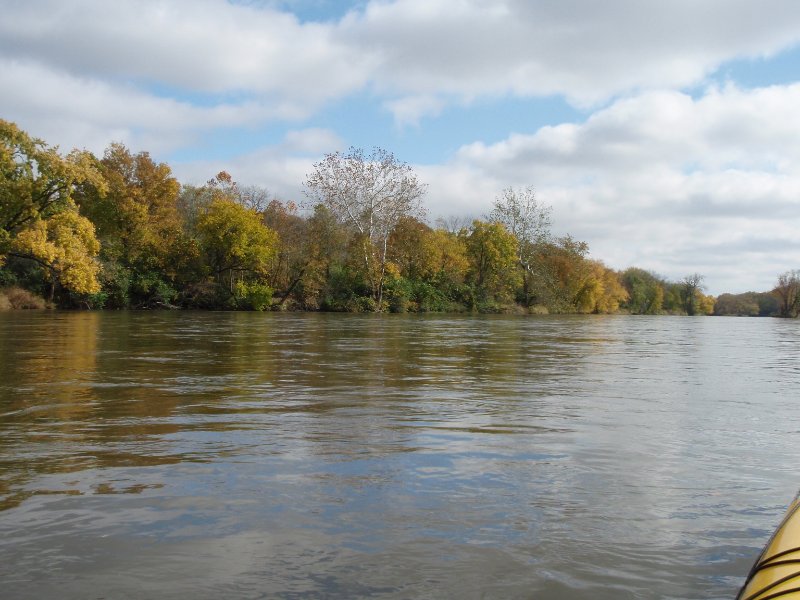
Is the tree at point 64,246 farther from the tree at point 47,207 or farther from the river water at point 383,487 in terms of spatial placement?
the river water at point 383,487

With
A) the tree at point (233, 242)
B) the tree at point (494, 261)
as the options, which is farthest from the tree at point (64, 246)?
the tree at point (494, 261)

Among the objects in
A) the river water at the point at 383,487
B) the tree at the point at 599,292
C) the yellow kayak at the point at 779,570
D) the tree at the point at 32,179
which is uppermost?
the tree at the point at 32,179

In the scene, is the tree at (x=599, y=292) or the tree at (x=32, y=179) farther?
the tree at (x=599, y=292)

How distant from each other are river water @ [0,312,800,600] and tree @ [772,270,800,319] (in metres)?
75.3

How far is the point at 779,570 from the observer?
2127 mm

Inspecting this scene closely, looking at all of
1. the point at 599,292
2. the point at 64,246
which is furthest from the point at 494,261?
the point at 64,246

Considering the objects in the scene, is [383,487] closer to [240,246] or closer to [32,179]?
[32,179]

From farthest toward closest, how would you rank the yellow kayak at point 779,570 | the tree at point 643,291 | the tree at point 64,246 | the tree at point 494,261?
the tree at point 643,291
the tree at point 494,261
the tree at point 64,246
the yellow kayak at point 779,570

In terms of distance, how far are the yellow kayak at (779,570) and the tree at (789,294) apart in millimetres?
80864

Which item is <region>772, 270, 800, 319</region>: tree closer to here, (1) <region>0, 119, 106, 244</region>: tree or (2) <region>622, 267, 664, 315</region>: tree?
(2) <region>622, 267, 664, 315</region>: tree

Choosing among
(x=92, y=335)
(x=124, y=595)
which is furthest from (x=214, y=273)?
(x=124, y=595)

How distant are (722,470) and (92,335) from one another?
16.4 meters

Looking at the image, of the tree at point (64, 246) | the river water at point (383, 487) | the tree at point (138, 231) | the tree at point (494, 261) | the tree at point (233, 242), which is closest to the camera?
the river water at point (383, 487)

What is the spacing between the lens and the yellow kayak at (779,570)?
203 cm
